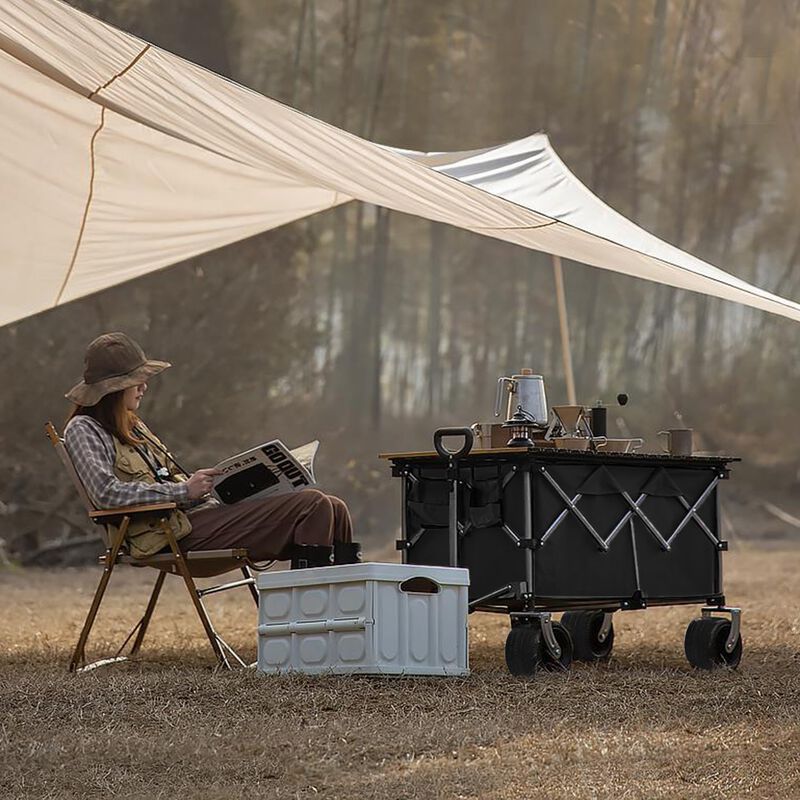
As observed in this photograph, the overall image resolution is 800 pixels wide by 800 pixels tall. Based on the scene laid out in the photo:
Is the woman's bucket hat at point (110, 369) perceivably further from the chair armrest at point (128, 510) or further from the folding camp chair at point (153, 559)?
the chair armrest at point (128, 510)

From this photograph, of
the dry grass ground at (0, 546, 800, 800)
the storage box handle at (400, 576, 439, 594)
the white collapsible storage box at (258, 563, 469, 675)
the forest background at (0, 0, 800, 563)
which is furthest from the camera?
the forest background at (0, 0, 800, 563)

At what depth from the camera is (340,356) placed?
16828 millimetres

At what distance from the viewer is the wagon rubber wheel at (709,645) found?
4015 millimetres

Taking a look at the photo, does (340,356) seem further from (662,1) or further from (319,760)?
(319,760)

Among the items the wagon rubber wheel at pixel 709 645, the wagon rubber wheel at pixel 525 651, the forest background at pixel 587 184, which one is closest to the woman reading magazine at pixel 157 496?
the wagon rubber wheel at pixel 525 651

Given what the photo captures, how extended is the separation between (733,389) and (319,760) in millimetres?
14630

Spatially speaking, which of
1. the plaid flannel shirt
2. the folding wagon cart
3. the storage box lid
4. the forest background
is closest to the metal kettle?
the folding wagon cart

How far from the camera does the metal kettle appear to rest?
4.05m

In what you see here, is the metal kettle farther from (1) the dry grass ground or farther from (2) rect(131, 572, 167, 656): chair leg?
(2) rect(131, 572, 167, 656): chair leg

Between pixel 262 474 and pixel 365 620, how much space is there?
2.03 ft

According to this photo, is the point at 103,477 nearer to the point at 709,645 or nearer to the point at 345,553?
the point at 345,553

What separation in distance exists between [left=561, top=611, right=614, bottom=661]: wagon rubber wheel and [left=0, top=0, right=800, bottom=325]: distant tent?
107cm

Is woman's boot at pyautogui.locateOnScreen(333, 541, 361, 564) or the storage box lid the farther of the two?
woman's boot at pyautogui.locateOnScreen(333, 541, 361, 564)

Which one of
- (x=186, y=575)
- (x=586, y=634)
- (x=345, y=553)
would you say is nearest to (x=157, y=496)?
(x=186, y=575)
